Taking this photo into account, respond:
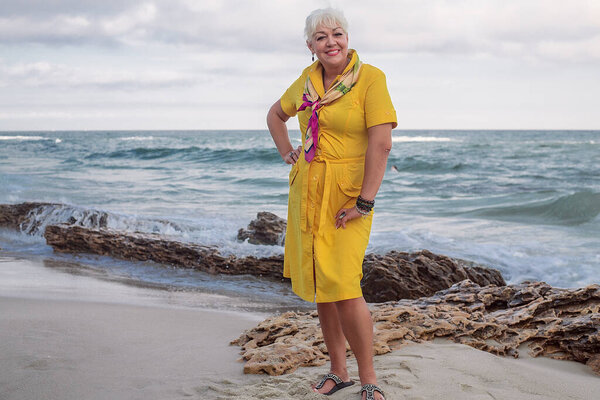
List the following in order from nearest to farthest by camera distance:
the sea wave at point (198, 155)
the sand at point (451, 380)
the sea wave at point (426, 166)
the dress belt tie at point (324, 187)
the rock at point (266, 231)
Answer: the dress belt tie at point (324, 187)
the sand at point (451, 380)
the rock at point (266, 231)
the sea wave at point (426, 166)
the sea wave at point (198, 155)

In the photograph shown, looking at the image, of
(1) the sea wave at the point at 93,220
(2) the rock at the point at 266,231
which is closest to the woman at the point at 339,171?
(2) the rock at the point at 266,231

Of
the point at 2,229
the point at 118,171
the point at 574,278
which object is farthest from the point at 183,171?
the point at 574,278

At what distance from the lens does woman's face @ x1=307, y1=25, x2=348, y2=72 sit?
2809 millimetres

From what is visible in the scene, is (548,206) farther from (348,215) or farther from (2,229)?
(348,215)

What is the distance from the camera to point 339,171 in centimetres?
287

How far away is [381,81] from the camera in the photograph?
2777 mm

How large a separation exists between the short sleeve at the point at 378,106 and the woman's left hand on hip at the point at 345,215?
1.34 ft

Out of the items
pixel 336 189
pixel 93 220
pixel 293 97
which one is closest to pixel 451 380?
pixel 336 189

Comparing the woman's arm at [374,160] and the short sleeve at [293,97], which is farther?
the short sleeve at [293,97]

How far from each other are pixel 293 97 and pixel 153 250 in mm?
5046

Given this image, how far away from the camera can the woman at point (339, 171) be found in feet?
9.09

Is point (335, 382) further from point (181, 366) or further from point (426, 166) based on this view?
point (426, 166)

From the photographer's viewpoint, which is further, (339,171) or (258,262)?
(258,262)

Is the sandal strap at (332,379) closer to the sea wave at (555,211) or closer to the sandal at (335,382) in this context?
the sandal at (335,382)
